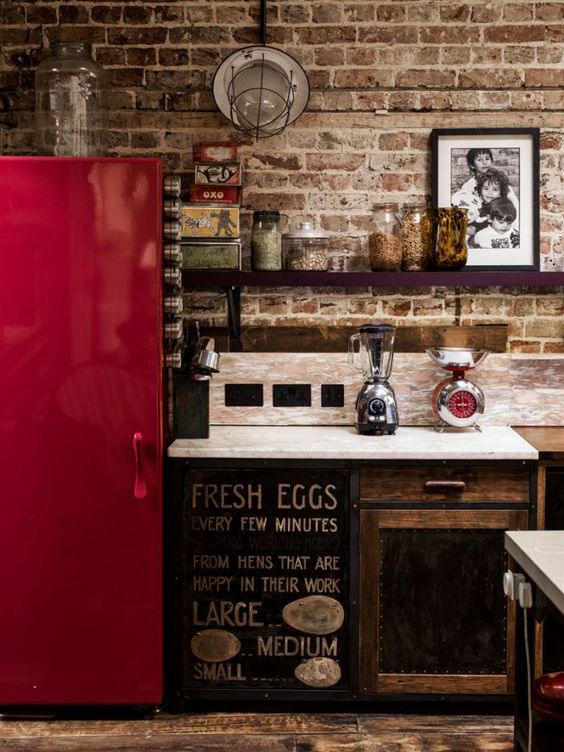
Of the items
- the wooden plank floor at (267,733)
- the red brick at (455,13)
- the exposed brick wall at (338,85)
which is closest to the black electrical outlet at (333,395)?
the exposed brick wall at (338,85)

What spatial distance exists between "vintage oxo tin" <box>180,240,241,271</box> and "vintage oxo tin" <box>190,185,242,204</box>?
6.2 inches

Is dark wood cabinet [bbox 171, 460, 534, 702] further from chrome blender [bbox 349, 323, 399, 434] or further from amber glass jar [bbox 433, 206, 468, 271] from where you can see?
amber glass jar [bbox 433, 206, 468, 271]

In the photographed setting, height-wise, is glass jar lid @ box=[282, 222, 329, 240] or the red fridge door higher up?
glass jar lid @ box=[282, 222, 329, 240]

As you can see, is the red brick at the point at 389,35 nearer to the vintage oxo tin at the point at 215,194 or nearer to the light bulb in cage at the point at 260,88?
the light bulb in cage at the point at 260,88

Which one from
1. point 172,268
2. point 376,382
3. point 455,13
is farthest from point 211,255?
point 455,13

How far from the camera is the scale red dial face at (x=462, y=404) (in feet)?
10.8

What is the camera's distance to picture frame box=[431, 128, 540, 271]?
11.4 ft

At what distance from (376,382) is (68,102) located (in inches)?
62.6

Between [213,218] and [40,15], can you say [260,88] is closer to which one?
[213,218]

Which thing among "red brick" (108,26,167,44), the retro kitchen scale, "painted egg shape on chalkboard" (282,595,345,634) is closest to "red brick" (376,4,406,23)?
"red brick" (108,26,167,44)

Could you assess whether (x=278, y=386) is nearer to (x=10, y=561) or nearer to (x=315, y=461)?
(x=315, y=461)

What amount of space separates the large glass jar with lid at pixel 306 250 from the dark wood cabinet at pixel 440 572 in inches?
33.3

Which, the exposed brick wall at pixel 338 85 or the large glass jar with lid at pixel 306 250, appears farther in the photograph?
the exposed brick wall at pixel 338 85

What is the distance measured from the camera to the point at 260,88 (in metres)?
3.37
